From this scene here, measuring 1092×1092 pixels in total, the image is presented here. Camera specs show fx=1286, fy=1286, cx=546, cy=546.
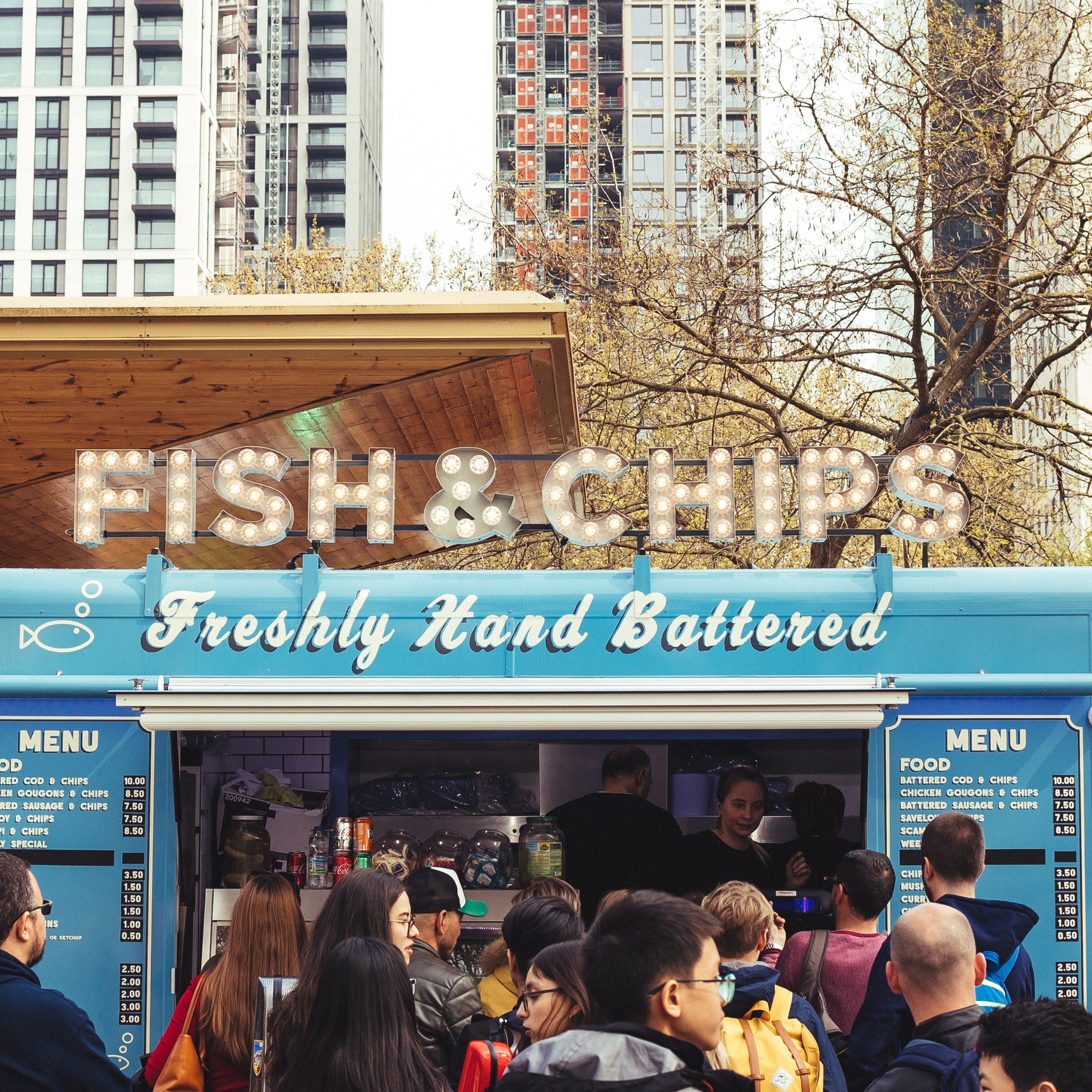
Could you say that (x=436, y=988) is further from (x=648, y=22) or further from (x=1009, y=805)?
(x=648, y=22)

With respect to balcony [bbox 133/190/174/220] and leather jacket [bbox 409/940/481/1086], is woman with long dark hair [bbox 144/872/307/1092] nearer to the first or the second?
leather jacket [bbox 409/940/481/1086]

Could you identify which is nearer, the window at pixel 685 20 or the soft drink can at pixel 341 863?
the soft drink can at pixel 341 863

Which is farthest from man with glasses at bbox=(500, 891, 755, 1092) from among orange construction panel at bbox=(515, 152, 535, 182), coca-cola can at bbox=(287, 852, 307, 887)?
orange construction panel at bbox=(515, 152, 535, 182)

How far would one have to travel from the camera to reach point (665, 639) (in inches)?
255

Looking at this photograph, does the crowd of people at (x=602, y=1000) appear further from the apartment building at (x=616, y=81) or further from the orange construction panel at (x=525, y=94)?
the orange construction panel at (x=525, y=94)

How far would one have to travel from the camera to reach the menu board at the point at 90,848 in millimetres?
6301

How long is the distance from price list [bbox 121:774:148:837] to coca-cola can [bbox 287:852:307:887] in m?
0.96

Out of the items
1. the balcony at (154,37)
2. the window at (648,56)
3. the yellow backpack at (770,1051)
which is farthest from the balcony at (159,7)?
the yellow backpack at (770,1051)

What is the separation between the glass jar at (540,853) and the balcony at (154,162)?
67.6m

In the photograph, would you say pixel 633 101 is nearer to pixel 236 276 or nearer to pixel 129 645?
pixel 236 276

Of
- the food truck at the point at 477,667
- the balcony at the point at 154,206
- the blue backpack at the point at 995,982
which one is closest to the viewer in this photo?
the blue backpack at the point at 995,982

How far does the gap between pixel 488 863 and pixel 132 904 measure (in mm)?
1905

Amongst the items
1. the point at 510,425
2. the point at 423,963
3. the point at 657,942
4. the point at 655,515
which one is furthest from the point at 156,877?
the point at 657,942

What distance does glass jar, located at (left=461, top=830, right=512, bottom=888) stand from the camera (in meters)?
7.14
